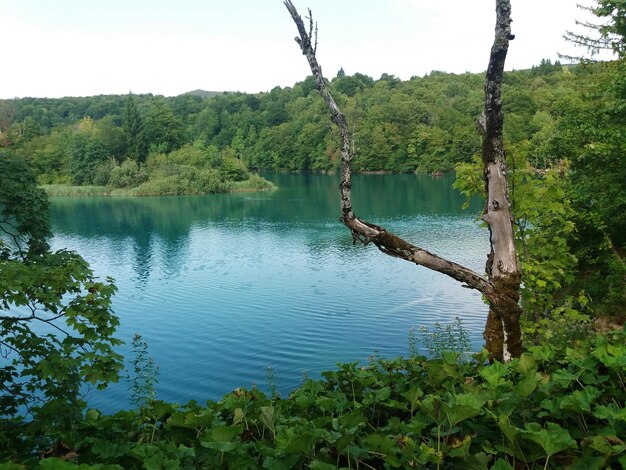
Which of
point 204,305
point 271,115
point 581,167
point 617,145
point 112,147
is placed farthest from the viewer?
point 271,115

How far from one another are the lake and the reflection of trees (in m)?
0.24

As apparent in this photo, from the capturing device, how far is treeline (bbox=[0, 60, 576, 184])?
251 feet

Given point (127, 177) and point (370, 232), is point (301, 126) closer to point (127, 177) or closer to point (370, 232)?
point (127, 177)

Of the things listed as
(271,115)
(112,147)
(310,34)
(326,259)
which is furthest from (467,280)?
(271,115)

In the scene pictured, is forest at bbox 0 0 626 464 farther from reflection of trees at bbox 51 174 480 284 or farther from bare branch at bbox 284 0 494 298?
reflection of trees at bbox 51 174 480 284

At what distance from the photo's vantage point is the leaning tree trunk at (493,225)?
17.0 ft

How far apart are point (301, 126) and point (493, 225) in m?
107

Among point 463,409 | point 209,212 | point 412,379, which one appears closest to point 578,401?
point 463,409

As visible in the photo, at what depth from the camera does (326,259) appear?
82.8ft

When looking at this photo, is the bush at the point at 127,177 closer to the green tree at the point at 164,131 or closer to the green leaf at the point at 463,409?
the green tree at the point at 164,131

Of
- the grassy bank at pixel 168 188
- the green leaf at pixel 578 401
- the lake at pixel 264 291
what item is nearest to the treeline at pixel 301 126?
the grassy bank at pixel 168 188

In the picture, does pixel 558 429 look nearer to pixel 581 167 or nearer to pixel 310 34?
pixel 310 34

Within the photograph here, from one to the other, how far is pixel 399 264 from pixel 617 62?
A: 11.5m

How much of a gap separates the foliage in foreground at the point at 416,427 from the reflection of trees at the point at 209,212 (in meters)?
20.9
